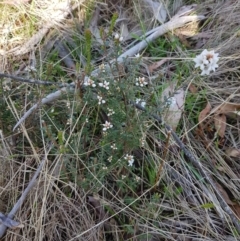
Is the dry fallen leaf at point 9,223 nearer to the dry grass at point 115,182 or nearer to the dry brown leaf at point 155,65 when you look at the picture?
the dry grass at point 115,182

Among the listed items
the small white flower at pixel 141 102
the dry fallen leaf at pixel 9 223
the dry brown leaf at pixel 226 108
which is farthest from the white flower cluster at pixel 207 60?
the dry fallen leaf at pixel 9 223

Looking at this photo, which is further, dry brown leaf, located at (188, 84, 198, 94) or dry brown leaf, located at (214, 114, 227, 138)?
dry brown leaf, located at (188, 84, 198, 94)

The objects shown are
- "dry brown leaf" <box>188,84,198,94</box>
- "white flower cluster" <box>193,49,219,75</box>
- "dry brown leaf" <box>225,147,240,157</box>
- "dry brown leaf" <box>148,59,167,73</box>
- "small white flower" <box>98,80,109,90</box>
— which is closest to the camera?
"white flower cluster" <box>193,49,219,75</box>

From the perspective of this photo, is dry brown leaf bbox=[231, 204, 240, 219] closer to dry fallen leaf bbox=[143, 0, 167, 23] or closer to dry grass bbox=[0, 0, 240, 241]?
dry grass bbox=[0, 0, 240, 241]

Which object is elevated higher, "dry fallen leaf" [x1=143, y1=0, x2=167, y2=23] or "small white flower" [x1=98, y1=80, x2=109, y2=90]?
"small white flower" [x1=98, y1=80, x2=109, y2=90]

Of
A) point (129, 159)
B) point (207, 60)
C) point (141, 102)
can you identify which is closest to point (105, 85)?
point (141, 102)

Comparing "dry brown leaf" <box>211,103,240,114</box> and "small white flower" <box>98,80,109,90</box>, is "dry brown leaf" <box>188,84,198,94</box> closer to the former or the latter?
"dry brown leaf" <box>211,103,240,114</box>

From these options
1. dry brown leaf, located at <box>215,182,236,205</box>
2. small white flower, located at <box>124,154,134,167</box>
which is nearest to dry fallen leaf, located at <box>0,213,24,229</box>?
small white flower, located at <box>124,154,134,167</box>

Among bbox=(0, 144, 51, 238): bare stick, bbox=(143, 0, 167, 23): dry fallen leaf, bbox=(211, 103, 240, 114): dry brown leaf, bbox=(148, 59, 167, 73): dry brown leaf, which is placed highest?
bbox=(143, 0, 167, 23): dry fallen leaf

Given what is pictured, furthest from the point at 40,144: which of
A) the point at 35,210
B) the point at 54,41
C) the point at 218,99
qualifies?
the point at 218,99

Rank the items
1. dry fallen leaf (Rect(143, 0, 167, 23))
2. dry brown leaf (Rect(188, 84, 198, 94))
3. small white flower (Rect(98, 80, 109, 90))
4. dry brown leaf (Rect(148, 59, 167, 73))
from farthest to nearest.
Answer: dry fallen leaf (Rect(143, 0, 167, 23))
dry brown leaf (Rect(148, 59, 167, 73))
dry brown leaf (Rect(188, 84, 198, 94))
small white flower (Rect(98, 80, 109, 90))
